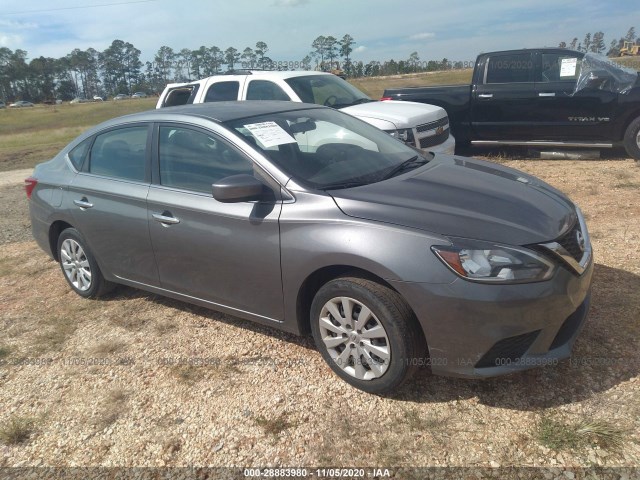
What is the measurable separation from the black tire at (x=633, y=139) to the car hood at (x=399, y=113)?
3041 millimetres

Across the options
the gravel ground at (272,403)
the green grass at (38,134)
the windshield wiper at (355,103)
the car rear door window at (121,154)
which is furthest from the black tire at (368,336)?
the green grass at (38,134)

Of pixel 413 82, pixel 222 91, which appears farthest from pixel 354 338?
pixel 413 82

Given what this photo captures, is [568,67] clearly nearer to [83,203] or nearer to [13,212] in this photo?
[83,203]

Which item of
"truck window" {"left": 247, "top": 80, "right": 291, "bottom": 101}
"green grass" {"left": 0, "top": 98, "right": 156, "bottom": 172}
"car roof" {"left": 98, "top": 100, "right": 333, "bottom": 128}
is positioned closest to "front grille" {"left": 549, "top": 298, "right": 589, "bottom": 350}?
"car roof" {"left": 98, "top": 100, "right": 333, "bottom": 128}

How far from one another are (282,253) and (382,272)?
0.68 m

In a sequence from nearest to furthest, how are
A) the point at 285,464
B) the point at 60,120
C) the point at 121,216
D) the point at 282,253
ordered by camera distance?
the point at 285,464
the point at 282,253
the point at 121,216
the point at 60,120

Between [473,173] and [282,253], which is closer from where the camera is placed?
[282,253]

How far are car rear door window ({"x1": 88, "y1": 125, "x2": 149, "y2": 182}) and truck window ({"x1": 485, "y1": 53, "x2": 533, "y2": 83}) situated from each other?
6.97 m

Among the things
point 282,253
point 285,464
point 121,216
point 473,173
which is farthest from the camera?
point 121,216

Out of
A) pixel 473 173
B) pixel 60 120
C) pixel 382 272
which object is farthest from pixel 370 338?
pixel 60 120

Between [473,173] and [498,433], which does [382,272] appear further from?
[473,173]

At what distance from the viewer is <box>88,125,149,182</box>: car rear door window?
4020 millimetres

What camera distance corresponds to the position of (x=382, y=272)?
9.11 feet

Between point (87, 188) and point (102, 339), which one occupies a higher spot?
point (87, 188)
